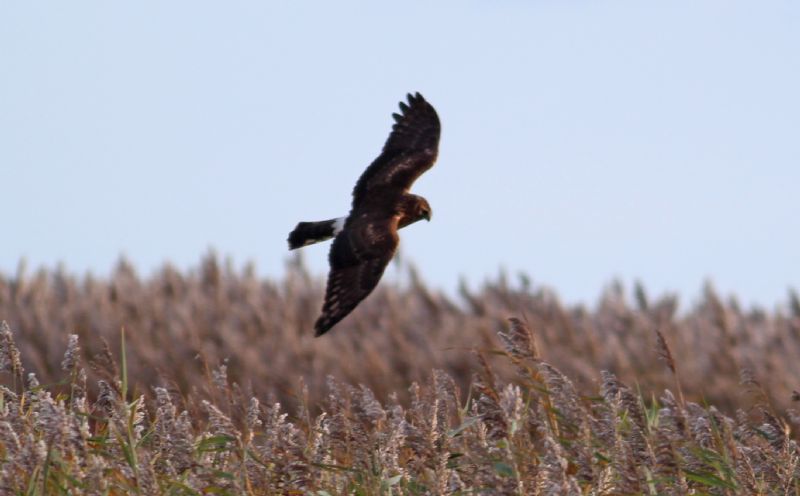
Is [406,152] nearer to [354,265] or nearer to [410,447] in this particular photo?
[354,265]

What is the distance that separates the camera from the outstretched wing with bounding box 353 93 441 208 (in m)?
8.45

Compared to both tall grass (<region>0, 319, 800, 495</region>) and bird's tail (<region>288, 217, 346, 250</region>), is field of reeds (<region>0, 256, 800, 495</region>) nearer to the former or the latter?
tall grass (<region>0, 319, 800, 495</region>)

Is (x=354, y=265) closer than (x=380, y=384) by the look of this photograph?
Yes

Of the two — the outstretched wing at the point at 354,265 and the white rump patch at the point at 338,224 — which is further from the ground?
the white rump patch at the point at 338,224

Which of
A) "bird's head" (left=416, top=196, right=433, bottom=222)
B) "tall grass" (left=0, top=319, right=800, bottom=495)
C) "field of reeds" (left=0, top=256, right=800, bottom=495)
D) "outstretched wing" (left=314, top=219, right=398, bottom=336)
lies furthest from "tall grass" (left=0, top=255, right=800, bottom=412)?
"tall grass" (left=0, top=319, right=800, bottom=495)

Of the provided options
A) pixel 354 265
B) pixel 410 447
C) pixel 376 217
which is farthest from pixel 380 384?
pixel 410 447

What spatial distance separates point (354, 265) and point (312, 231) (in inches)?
46.1

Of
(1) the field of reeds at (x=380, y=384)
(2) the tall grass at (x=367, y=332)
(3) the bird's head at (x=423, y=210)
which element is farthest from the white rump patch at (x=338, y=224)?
(2) the tall grass at (x=367, y=332)

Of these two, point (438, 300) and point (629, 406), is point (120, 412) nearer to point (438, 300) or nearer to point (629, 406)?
point (629, 406)

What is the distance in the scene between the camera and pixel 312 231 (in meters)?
8.05

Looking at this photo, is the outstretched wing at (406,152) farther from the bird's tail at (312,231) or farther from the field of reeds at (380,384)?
the field of reeds at (380,384)

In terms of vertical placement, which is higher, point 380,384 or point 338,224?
point 338,224

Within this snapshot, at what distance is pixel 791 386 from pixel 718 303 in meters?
1.87

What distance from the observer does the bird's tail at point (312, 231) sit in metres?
8.03
